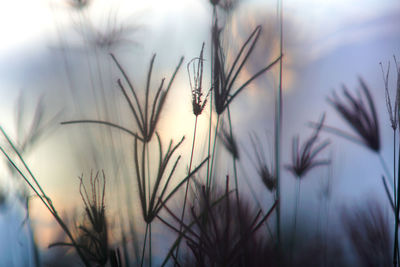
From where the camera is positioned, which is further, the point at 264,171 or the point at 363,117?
the point at 264,171

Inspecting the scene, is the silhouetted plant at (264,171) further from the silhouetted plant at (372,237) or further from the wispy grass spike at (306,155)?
the silhouetted plant at (372,237)

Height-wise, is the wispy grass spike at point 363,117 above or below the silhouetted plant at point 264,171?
above

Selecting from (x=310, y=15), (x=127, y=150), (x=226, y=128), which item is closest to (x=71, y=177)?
(x=127, y=150)

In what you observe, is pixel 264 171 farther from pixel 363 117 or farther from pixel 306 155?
pixel 363 117

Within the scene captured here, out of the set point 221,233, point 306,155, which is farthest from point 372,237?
point 221,233

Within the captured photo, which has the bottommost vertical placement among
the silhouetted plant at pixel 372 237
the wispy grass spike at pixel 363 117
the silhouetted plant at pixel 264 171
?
the silhouetted plant at pixel 372 237

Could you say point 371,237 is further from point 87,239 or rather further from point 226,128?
point 87,239

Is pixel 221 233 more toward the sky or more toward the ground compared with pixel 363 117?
more toward the ground

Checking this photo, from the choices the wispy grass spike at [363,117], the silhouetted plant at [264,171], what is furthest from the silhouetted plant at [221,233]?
the wispy grass spike at [363,117]

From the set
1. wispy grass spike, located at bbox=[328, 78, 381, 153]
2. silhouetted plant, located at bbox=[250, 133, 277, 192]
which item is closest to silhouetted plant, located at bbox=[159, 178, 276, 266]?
silhouetted plant, located at bbox=[250, 133, 277, 192]

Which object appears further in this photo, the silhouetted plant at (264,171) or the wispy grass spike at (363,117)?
the silhouetted plant at (264,171)

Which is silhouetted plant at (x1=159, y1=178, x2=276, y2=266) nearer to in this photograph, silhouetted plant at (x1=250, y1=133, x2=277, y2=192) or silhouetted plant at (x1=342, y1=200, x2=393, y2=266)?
silhouetted plant at (x1=250, y1=133, x2=277, y2=192)
